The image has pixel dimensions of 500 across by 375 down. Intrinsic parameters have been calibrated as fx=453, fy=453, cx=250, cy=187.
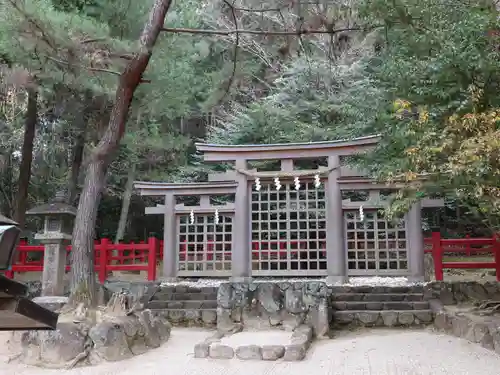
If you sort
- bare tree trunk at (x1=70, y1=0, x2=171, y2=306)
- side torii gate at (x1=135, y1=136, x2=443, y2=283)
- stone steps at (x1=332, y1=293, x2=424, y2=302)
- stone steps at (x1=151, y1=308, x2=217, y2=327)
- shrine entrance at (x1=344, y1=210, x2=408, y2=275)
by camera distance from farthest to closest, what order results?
1. shrine entrance at (x1=344, y1=210, x2=408, y2=275)
2. side torii gate at (x1=135, y1=136, x2=443, y2=283)
3. stone steps at (x1=332, y1=293, x2=424, y2=302)
4. stone steps at (x1=151, y1=308, x2=217, y2=327)
5. bare tree trunk at (x1=70, y1=0, x2=171, y2=306)

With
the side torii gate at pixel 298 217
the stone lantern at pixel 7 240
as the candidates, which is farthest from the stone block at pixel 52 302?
the stone lantern at pixel 7 240

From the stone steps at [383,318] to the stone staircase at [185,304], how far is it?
2.41 metres

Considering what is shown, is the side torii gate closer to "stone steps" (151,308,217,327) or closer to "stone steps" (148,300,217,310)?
"stone steps" (148,300,217,310)

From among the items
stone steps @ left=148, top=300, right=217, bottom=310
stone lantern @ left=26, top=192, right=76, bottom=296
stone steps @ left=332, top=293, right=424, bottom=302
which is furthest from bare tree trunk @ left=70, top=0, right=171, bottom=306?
stone steps @ left=332, top=293, right=424, bottom=302

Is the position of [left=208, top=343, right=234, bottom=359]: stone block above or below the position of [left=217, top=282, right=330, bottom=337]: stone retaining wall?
below

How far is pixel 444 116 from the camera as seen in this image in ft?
20.5

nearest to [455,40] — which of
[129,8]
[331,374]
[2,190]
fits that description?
[331,374]

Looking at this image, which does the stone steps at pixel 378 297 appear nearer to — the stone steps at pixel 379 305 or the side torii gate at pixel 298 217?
the stone steps at pixel 379 305

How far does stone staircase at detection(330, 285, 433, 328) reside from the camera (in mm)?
7992

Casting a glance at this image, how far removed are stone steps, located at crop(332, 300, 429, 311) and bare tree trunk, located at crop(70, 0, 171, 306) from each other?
15.0 feet

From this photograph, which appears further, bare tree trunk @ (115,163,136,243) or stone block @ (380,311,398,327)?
bare tree trunk @ (115,163,136,243)

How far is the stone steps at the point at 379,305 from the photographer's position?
8414mm

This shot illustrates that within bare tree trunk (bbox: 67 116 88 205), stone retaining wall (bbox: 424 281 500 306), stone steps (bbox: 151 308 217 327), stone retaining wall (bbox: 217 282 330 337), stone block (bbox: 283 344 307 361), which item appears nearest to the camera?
stone block (bbox: 283 344 307 361)

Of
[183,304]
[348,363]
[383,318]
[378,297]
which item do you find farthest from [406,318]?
[183,304]
